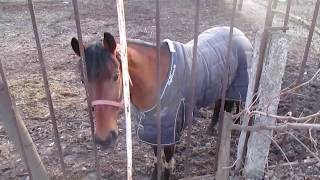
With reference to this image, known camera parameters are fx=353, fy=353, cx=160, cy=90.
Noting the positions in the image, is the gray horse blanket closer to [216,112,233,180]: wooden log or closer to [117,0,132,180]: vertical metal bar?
[216,112,233,180]: wooden log

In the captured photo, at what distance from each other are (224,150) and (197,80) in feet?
2.40

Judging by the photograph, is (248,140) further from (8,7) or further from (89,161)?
(8,7)

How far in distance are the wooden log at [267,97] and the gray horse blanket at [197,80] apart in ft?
0.83

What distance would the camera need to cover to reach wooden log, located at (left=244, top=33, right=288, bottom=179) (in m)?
2.00

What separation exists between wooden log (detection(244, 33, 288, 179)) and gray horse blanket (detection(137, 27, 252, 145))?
0.83ft

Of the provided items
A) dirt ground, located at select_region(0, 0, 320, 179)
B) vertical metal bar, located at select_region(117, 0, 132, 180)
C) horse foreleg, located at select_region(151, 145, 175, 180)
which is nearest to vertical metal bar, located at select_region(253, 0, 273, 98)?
dirt ground, located at select_region(0, 0, 320, 179)

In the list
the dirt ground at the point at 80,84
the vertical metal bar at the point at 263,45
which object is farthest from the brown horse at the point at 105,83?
the dirt ground at the point at 80,84

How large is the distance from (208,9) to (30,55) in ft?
11.7

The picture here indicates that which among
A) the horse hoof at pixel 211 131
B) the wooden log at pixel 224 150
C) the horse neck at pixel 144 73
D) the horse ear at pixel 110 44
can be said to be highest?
the horse ear at pixel 110 44

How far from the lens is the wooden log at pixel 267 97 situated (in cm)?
200

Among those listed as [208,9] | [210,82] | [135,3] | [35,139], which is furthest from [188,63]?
[135,3]

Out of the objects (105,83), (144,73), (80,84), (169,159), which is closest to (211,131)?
(169,159)

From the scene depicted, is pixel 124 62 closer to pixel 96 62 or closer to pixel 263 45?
pixel 96 62

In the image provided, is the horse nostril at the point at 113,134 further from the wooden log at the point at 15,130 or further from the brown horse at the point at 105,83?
the wooden log at the point at 15,130
